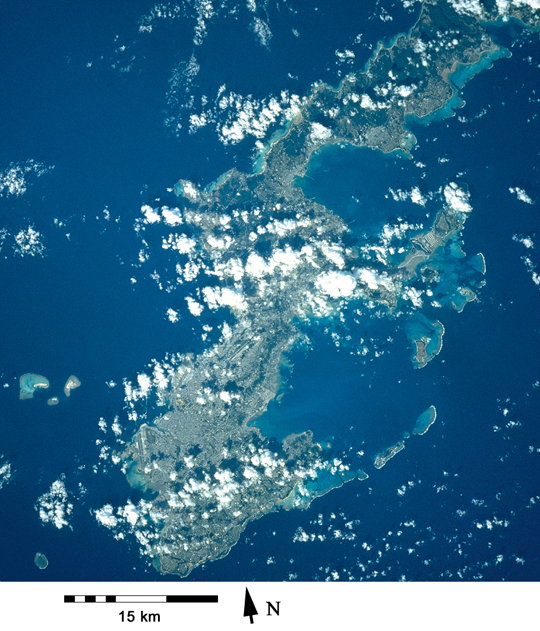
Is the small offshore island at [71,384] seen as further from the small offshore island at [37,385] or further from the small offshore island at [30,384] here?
the small offshore island at [30,384]

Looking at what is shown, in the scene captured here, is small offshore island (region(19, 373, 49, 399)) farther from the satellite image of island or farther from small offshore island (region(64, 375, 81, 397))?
small offshore island (region(64, 375, 81, 397))

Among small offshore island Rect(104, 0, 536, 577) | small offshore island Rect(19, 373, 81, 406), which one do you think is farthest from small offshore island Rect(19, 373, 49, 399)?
small offshore island Rect(104, 0, 536, 577)

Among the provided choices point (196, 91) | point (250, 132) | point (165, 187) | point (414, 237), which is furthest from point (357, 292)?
point (196, 91)

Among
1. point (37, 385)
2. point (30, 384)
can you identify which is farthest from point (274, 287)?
point (30, 384)

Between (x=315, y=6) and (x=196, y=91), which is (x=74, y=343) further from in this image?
(x=315, y=6)
